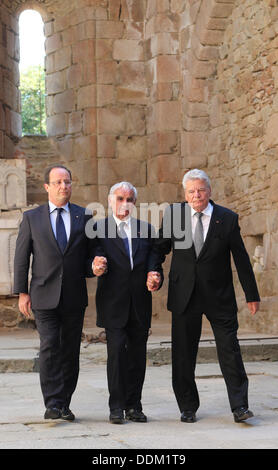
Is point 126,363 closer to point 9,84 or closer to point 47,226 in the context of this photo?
point 47,226

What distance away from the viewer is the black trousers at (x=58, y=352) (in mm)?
4816

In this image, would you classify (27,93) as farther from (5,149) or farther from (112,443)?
(112,443)

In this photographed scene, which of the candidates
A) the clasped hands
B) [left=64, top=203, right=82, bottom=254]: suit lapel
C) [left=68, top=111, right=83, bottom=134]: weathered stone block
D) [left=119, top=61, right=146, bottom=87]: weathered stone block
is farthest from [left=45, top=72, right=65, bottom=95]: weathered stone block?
the clasped hands

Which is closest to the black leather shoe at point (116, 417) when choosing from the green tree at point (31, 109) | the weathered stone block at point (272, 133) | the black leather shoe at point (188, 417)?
the black leather shoe at point (188, 417)

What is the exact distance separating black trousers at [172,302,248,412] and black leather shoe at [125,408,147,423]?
0.76 ft

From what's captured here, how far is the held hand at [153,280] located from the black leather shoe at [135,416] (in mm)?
702

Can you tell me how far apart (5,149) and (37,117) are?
42.0 ft

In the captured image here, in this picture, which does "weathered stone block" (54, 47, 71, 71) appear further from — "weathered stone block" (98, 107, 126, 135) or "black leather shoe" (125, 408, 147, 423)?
"black leather shoe" (125, 408, 147, 423)

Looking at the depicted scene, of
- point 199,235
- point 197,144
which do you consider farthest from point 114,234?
point 197,144

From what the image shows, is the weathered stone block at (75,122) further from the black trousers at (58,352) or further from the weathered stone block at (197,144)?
the black trousers at (58,352)

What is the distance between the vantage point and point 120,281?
493 centimetres

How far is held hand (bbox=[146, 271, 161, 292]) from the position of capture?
15.9 ft

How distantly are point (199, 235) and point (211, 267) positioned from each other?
0.20 m

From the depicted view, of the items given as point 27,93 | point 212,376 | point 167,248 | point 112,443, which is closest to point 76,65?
point 212,376
